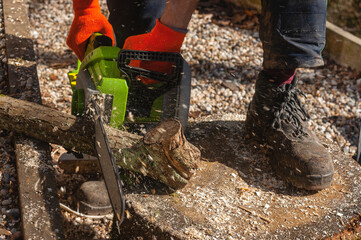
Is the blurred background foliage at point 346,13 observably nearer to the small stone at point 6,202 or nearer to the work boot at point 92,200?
the work boot at point 92,200

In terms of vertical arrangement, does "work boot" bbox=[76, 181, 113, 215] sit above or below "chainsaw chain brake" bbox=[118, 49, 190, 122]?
below

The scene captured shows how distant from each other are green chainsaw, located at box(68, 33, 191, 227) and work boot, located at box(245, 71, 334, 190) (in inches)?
15.4

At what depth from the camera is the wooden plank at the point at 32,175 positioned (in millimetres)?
1660

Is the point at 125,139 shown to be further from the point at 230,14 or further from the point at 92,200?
the point at 230,14

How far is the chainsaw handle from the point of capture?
1.89 meters

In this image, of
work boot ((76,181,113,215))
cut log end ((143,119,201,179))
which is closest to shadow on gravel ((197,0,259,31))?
work boot ((76,181,113,215))

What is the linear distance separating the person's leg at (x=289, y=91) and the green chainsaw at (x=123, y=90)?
403 mm

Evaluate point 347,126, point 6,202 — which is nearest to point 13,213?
point 6,202

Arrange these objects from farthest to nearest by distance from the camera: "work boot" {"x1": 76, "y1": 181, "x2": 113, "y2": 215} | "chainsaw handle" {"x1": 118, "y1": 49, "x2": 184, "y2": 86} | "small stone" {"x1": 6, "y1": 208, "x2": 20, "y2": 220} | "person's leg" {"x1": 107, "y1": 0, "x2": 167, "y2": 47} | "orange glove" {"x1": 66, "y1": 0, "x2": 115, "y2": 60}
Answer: "person's leg" {"x1": 107, "y1": 0, "x2": 167, "y2": 47}
"orange glove" {"x1": 66, "y1": 0, "x2": 115, "y2": 60}
"work boot" {"x1": 76, "y1": 181, "x2": 113, "y2": 215}
"chainsaw handle" {"x1": 118, "y1": 49, "x2": 184, "y2": 86}
"small stone" {"x1": 6, "y1": 208, "x2": 20, "y2": 220}

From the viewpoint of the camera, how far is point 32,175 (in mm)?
1877

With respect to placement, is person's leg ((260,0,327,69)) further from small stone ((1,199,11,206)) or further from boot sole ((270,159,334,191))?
small stone ((1,199,11,206))

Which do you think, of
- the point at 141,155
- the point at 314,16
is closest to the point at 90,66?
the point at 141,155

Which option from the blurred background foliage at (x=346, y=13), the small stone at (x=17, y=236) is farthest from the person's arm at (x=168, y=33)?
the blurred background foliage at (x=346, y=13)

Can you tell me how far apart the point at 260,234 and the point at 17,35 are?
2.32 metres
